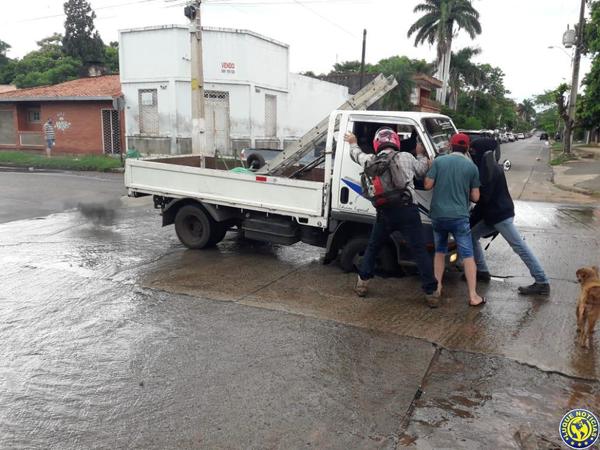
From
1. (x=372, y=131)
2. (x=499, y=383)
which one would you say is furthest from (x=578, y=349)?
(x=372, y=131)

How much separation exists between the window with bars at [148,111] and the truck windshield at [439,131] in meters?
19.3

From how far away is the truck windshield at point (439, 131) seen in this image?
6.19m

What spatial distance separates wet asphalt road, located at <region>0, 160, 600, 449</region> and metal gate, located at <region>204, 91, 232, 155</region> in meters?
16.7

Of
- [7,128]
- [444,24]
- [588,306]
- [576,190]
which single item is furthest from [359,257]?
[444,24]

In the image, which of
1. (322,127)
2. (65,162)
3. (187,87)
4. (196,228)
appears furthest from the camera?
(187,87)

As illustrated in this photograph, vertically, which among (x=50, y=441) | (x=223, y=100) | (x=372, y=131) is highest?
(x=223, y=100)

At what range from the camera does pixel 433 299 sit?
5.55 meters

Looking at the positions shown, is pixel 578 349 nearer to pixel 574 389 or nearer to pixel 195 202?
pixel 574 389

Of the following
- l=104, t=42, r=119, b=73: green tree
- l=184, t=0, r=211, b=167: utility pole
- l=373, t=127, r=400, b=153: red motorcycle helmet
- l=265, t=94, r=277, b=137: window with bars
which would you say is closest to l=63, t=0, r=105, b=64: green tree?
l=104, t=42, r=119, b=73: green tree

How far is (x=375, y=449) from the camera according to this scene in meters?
3.19

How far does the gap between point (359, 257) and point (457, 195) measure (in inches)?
62.5

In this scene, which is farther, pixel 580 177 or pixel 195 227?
pixel 580 177

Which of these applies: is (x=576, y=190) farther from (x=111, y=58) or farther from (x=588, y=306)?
(x=111, y=58)

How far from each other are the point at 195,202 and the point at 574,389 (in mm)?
5537
